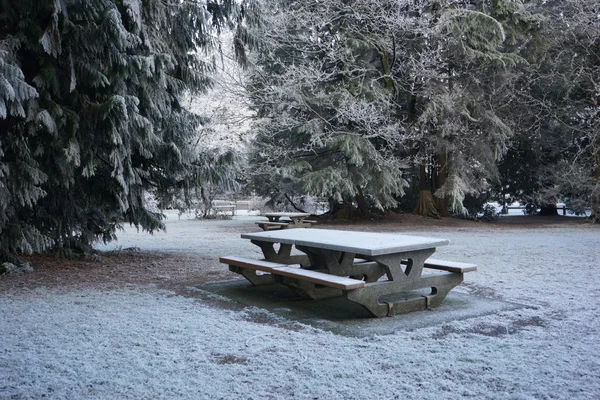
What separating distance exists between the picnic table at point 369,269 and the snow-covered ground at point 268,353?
0.56 metres

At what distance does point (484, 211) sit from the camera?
23.2 meters

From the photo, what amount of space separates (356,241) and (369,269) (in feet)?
2.93

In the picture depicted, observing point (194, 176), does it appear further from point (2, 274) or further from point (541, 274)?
point (541, 274)

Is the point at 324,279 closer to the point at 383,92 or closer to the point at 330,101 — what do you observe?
the point at 330,101

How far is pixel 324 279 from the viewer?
192 inches

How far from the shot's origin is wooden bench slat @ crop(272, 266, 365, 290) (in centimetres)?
466

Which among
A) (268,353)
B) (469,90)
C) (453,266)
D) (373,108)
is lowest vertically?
(268,353)

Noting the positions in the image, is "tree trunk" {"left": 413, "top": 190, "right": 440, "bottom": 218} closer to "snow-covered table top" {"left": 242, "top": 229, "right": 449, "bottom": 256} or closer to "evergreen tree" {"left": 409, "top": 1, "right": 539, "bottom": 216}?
"evergreen tree" {"left": 409, "top": 1, "right": 539, "bottom": 216}


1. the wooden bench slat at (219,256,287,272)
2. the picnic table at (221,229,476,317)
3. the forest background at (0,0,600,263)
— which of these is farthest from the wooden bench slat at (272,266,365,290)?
the forest background at (0,0,600,263)

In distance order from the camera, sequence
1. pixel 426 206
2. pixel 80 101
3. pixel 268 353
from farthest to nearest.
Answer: pixel 426 206 < pixel 80 101 < pixel 268 353

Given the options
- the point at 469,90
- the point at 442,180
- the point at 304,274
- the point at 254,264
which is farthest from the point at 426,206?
the point at 304,274

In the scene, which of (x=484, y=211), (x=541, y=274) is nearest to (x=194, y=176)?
(x=541, y=274)

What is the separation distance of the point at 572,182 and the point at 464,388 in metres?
16.2

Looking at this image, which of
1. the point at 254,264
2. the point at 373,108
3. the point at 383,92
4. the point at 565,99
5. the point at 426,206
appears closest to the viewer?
the point at 254,264
